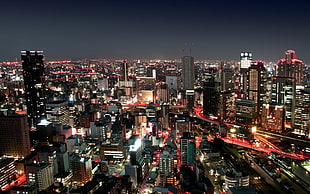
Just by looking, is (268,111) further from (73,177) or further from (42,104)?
(42,104)

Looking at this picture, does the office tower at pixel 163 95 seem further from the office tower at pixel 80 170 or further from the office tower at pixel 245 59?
the office tower at pixel 80 170

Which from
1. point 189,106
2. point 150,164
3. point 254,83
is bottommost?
point 150,164

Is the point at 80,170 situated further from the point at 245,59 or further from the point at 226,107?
the point at 245,59

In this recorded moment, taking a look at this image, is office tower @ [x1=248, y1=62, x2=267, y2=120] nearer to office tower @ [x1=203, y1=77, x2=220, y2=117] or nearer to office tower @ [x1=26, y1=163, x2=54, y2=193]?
office tower @ [x1=203, y1=77, x2=220, y2=117]

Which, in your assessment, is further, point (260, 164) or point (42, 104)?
point (42, 104)

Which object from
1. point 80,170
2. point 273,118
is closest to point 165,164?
point 80,170

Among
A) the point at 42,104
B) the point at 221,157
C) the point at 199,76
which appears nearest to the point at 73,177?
the point at 221,157
